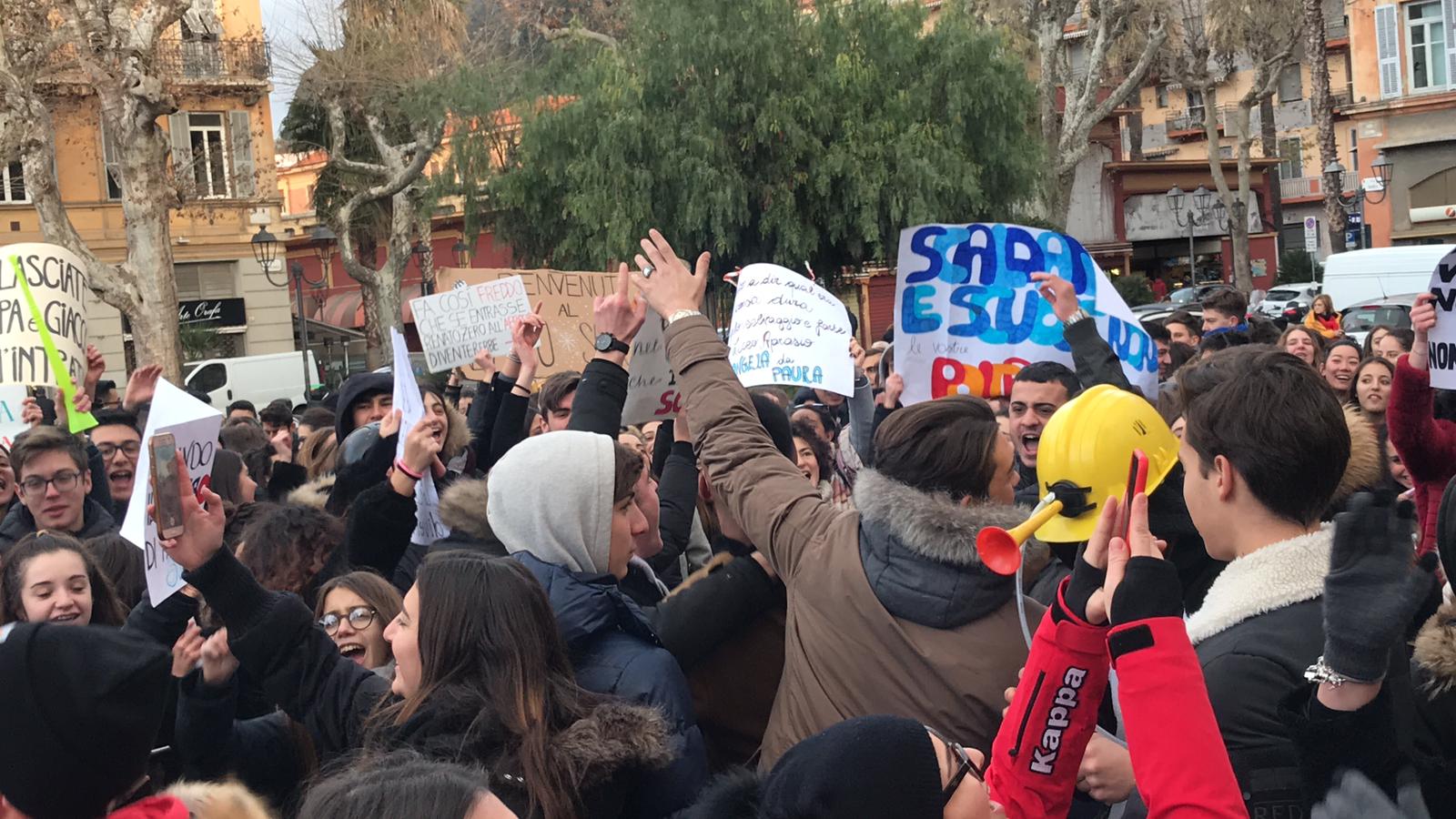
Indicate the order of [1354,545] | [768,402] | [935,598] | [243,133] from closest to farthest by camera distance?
[1354,545]
[935,598]
[768,402]
[243,133]

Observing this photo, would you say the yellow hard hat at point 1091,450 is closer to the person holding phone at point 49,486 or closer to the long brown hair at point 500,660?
the long brown hair at point 500,660

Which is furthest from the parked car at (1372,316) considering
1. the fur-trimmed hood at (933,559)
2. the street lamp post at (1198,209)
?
the street lamp post at (1198,209)

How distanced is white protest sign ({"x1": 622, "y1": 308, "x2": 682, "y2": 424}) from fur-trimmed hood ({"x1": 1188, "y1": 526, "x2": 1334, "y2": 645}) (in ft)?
8.59

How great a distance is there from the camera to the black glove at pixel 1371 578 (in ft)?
6.25

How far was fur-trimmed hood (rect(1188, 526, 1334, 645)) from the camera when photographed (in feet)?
8.02

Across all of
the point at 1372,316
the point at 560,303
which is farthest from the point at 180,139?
the point at 560,303

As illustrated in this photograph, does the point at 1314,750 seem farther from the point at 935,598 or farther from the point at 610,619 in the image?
the point at 610,619

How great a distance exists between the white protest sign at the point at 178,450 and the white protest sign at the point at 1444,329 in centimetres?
420

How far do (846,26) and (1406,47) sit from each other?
2467 cm

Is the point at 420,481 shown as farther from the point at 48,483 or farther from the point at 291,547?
the point at 48,483

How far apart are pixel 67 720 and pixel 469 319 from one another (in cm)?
631

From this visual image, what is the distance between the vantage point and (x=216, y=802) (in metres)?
2.18

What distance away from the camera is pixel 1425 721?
2.47 metres

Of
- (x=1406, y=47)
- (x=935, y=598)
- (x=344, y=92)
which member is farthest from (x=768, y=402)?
(x=1406, y=47)
